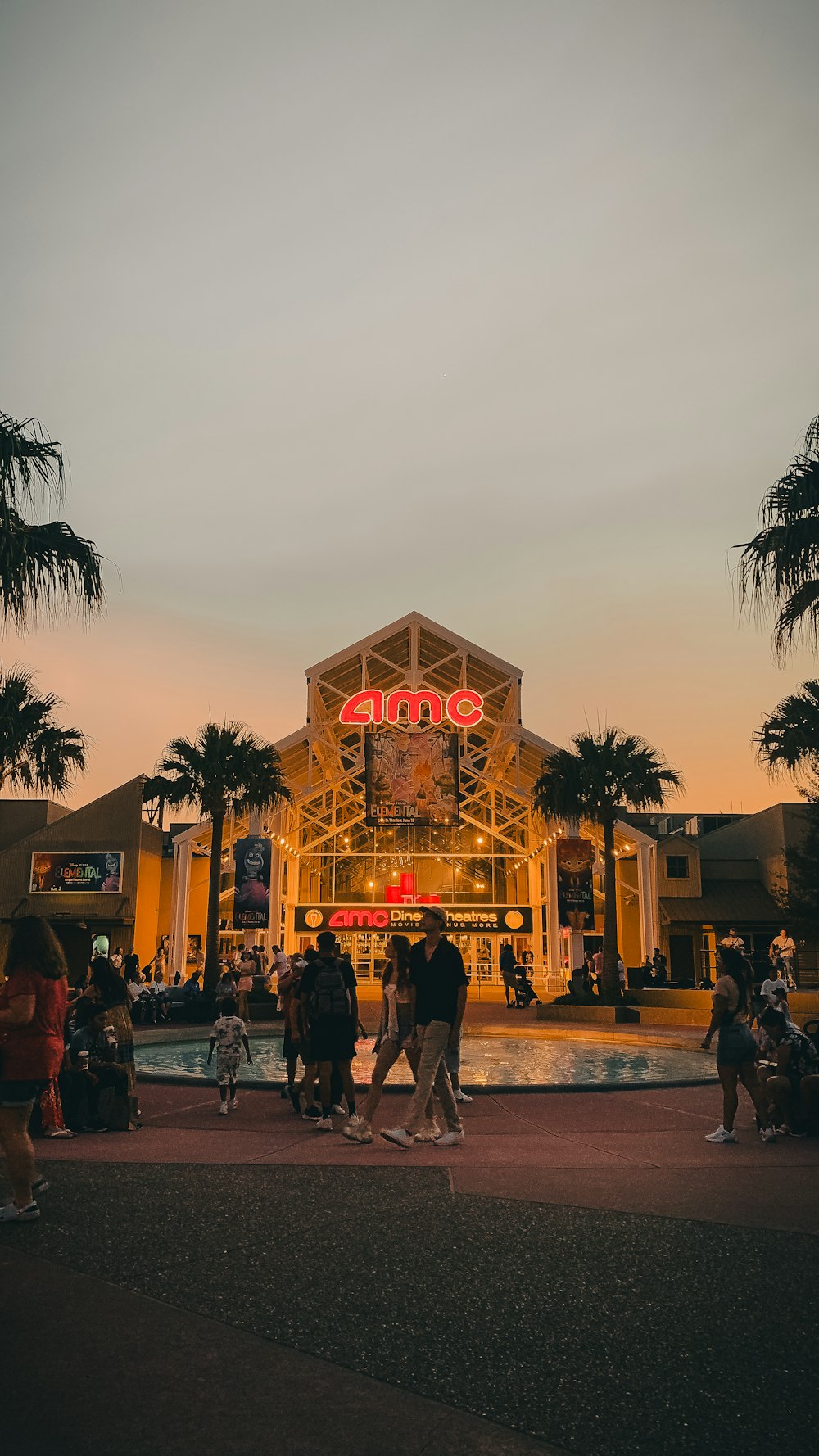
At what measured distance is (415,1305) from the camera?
4.21 m

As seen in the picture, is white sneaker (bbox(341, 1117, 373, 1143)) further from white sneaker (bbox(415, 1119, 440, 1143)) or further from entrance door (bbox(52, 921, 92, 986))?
entrance door (bbox(52, 921, 92, 986))

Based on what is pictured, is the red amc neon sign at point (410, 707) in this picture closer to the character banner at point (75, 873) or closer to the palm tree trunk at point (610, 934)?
the character banner at point (75, 873)

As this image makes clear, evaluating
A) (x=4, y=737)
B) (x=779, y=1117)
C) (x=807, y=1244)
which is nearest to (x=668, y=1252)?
(x=807, y=1244)

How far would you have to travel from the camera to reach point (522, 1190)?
6.23 meters

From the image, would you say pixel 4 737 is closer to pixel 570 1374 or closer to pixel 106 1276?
pixel 106 1276

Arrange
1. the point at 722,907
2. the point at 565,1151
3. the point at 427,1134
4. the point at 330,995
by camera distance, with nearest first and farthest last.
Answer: the point at 565,1151, the point at 427,1134, the point at 330,995, the point at 722,907

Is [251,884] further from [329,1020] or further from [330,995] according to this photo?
[330,995]

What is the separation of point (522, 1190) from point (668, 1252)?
1.49 meters

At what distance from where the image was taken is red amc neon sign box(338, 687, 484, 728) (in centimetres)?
4000

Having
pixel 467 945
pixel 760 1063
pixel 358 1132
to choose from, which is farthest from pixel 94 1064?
pixel 467 945

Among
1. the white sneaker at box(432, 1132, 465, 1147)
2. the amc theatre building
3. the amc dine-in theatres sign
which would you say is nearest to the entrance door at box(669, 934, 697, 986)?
the amc theatre building

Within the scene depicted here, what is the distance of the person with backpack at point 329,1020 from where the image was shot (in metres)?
8.92

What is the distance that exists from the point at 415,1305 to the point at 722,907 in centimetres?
3988

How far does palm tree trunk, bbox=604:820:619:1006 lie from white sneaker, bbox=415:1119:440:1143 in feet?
65.0
